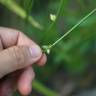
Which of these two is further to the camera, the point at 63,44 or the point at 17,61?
the point at 63,44

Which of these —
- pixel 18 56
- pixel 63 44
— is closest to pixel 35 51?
pixel 18 56

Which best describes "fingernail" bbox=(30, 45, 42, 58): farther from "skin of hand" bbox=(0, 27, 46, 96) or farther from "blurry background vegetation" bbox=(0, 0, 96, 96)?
"blurry background vegetation" bbox=(0, 0, 96, 96)

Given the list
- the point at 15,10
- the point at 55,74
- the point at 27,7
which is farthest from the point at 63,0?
the point at 55,74

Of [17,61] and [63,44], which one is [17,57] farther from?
[63,44]

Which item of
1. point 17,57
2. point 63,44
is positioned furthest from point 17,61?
point 63,44

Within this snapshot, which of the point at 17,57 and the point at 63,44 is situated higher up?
the point at 17,57

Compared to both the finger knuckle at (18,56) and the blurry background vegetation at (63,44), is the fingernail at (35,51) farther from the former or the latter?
the blurry background vegetation at (63,44)

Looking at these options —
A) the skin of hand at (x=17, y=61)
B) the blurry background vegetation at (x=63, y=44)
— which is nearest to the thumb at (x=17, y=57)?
the skin of hand at (x=17, y=61)
